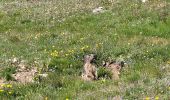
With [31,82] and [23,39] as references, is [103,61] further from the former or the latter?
[23,39]

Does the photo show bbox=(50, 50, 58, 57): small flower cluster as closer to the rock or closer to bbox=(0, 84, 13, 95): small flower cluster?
the rock

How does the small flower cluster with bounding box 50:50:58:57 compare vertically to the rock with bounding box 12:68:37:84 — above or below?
below

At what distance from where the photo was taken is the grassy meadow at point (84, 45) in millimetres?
13584

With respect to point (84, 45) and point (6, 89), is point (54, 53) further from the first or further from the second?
point (6, 89)

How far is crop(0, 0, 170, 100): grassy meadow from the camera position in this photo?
13584 mm

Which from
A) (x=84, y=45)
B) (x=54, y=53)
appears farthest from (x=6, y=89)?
(x=84, y=45)

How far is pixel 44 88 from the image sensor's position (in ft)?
46.5

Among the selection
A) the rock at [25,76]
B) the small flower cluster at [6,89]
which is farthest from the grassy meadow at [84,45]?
the rock at [25,76]

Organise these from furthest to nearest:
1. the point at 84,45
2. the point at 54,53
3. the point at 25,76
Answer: the point at 84,45 → the point at 54,53 → the point at 25,76

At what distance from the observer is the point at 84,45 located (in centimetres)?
1981

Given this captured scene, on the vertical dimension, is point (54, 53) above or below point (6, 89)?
below

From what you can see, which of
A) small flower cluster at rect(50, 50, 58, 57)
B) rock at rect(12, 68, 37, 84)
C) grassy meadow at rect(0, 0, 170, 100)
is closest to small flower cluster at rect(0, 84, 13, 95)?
grassy meadow at rect(0, 0, 170, 100)

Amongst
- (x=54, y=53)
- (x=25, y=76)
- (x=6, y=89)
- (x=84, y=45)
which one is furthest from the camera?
(x=84, y=45)

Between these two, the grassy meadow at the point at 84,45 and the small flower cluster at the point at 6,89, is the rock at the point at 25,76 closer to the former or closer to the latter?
the grassy meadow at the point at 84,45
